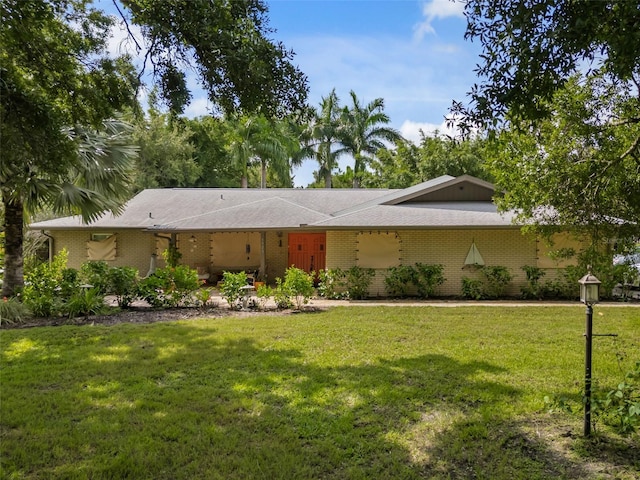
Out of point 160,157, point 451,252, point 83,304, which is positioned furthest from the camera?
point 160,157

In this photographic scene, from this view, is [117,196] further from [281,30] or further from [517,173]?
[517,173]

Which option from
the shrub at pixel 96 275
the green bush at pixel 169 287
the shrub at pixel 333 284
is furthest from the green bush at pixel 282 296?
the shrub at pixel 96 275

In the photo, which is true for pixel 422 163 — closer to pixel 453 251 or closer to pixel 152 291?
pixel 453 251

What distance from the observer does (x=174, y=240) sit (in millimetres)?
17422

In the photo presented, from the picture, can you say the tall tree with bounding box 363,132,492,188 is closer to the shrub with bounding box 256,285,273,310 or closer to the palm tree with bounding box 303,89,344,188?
the palm tree with bounding box 303,89,344,188

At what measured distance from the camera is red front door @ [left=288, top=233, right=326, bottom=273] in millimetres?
18234

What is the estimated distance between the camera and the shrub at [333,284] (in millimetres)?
14469

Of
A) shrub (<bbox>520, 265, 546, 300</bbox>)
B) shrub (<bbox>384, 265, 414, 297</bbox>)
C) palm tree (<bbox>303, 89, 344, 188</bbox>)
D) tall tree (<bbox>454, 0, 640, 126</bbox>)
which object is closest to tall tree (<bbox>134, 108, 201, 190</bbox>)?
palm tree (<bbox>303, 89, 344, 188</bbox>)

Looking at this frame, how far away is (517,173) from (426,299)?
255 inches

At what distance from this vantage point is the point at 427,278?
14273 millimetres

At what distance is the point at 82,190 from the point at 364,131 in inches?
1081

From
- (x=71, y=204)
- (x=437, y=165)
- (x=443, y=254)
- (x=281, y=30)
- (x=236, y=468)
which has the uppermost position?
(x=437, y=165)

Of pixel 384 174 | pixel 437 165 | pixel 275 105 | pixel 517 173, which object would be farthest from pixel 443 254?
pixel 384 174

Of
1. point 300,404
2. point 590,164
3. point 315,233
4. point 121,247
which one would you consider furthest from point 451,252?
point 121,247
